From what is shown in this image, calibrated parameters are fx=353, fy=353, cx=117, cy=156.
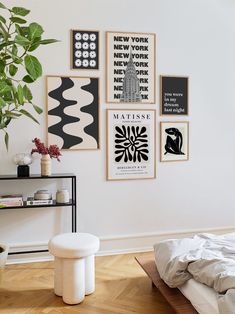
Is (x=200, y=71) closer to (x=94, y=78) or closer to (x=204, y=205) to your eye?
(x=94, y=78)

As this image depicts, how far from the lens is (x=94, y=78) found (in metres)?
3.59

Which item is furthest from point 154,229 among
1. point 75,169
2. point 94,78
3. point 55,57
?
point 55,57

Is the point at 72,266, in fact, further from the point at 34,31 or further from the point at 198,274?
the point at 34,31

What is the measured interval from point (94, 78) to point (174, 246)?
1.89 metres

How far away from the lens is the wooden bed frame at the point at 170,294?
216 centimetres

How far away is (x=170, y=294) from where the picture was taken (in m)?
2.36

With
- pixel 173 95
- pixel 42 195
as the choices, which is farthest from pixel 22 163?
pixel 173 95

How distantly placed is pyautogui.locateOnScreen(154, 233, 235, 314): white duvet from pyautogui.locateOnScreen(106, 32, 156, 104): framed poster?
1658 millimetres

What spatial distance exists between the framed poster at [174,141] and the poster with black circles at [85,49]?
98 cm

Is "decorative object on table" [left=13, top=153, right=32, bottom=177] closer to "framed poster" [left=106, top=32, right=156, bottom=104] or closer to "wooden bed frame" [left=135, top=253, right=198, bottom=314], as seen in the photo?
"framed poster" [left=106, top=32, right=156, bottom=104]

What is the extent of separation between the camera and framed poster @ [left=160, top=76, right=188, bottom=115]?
3803 mm

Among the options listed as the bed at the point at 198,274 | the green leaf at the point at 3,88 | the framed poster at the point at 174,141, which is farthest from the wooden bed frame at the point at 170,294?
the green leaf at the point at 3,88

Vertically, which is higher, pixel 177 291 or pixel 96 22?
pixel 96 22

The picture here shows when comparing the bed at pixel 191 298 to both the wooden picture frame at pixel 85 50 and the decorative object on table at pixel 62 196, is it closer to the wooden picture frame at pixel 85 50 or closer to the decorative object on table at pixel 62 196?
the decorative object on table at pixel 62 196
